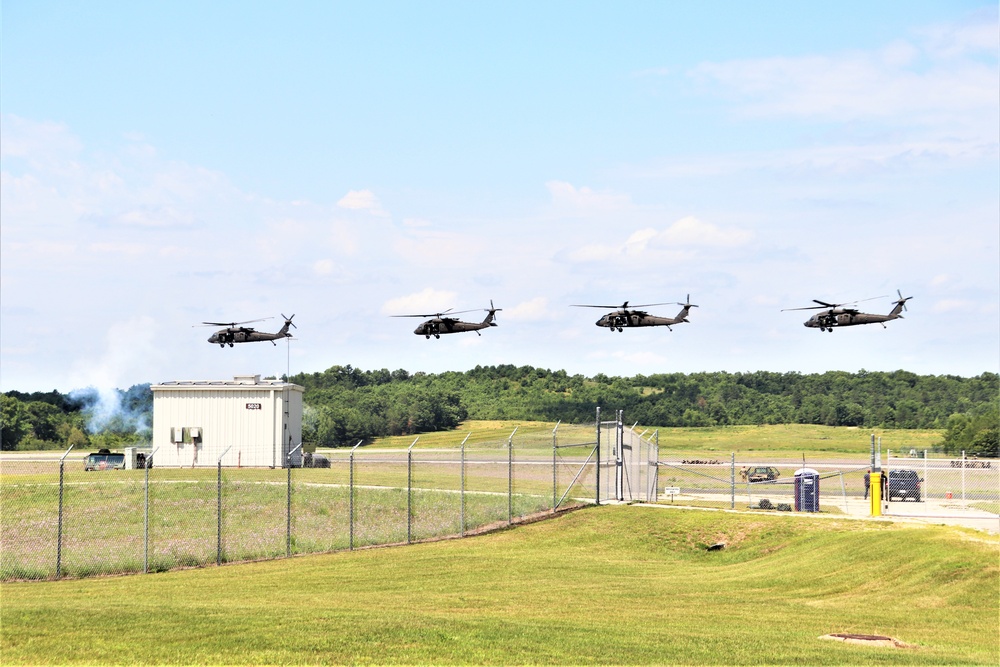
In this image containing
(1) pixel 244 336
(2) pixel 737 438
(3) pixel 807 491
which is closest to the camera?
(3) pixel 807 491

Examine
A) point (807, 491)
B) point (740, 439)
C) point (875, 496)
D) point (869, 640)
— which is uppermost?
point (875, 496)

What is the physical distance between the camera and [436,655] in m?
15.1

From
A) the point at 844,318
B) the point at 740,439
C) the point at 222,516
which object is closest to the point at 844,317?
the point at 844,318

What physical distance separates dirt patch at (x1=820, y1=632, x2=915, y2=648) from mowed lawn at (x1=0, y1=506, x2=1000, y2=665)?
334 mm

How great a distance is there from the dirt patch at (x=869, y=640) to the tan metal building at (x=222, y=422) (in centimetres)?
4044

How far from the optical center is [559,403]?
392 ft

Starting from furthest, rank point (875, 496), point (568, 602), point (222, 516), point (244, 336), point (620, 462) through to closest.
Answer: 1. point (244, 336)
2. point (620, 462)
3. point (222, 516)
4. point (875, 496)
5. point (568, 602)

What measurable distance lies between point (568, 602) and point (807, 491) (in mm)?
19396

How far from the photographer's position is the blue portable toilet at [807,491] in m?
38.3

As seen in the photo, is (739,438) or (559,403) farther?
(559,403)

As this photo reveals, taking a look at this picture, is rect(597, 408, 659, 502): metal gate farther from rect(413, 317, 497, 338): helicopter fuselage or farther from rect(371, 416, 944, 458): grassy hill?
rect(371, 416, 944, 458): grassy hill

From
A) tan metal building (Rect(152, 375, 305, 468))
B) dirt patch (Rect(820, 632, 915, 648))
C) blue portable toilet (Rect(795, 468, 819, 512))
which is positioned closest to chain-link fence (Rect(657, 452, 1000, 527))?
blue portable toilet (Rect(795, 468, 819, 512))

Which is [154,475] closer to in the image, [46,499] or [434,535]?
[46,499]

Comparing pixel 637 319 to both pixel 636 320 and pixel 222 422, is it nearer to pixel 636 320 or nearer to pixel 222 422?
pixel 636 320
